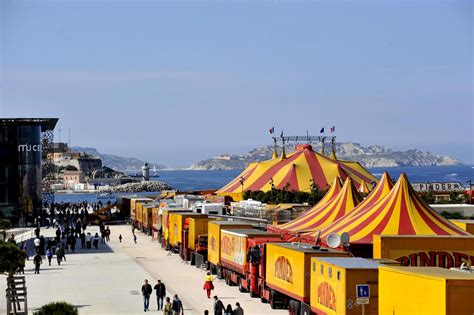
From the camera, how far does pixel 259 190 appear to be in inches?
2990

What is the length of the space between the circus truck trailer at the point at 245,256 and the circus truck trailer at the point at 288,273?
2.63ft

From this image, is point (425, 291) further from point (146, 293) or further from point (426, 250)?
point (146, 293)

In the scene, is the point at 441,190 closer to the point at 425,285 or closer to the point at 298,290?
the point at 298,290

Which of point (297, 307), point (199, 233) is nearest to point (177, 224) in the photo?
point (199, 233)

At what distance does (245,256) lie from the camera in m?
34.6

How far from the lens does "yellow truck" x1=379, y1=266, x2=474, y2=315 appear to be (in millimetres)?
16953

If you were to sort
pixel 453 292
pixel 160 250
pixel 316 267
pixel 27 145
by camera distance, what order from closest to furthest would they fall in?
pixel 453 292 < pixel 316 267 < pixel 160 250 < pixel 27 145

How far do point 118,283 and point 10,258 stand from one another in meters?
9.81

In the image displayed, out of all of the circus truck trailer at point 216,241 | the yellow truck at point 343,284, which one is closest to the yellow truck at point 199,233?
the circus truck trailer at point 216,241

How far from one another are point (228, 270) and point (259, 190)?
3789 centimetres

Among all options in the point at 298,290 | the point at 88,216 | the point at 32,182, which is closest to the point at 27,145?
the point at 32,182

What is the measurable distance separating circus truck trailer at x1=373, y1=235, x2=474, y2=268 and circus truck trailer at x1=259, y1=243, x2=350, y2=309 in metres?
1.03

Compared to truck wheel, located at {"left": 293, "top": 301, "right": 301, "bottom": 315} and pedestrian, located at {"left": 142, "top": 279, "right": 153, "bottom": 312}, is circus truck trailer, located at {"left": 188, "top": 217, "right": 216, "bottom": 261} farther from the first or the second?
truck wheel, located at {"left": 293, "top": 301, "right": 301, "bottom": 315}

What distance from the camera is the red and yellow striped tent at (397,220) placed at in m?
34.2
